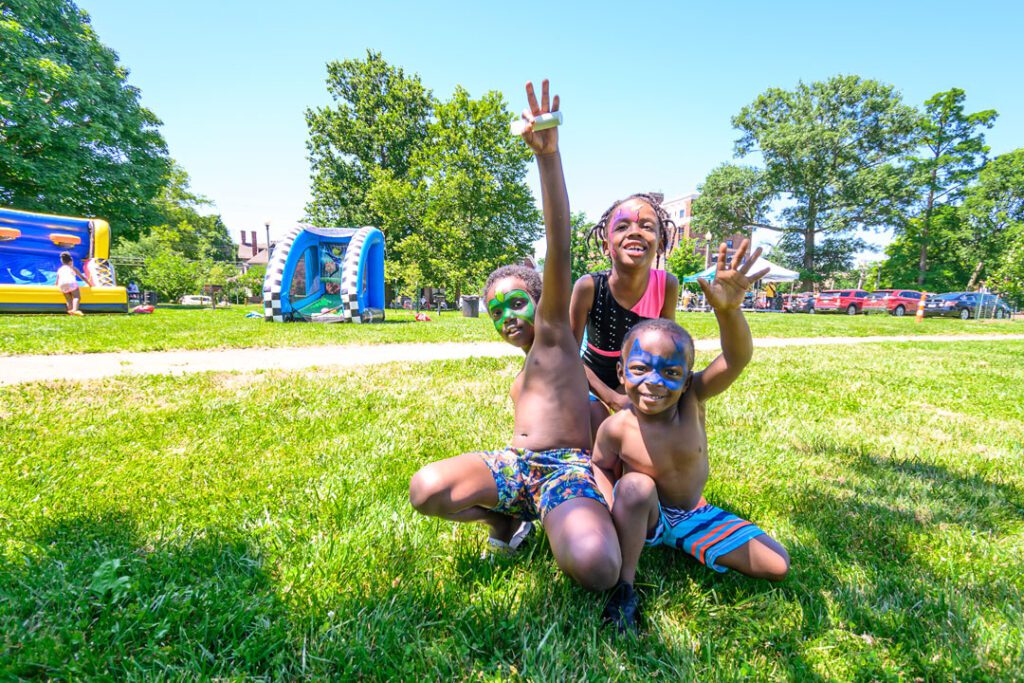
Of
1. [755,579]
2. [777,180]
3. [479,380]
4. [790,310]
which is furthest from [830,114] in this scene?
[755,579]

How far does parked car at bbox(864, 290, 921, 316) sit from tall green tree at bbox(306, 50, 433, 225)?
31.7 m

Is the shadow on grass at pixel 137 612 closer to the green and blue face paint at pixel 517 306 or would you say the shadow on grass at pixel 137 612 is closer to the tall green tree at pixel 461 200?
the green and blue face paint at pixel 517 306

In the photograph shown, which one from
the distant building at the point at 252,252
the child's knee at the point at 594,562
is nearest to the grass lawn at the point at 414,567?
the child's knee at the point at 594,562

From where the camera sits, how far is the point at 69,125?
21156 millimetres

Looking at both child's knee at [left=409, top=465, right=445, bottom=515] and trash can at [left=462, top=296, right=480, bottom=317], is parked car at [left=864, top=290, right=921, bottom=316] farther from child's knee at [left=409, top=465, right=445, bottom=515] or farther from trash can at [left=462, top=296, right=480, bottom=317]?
child's knee at [left=409, top=465, right=445, bottom=515]

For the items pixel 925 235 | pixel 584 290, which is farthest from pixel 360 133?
pixel 925 235

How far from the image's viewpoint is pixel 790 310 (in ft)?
117

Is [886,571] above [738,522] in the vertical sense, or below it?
below

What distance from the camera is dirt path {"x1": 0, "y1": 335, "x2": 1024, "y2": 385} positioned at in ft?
18.3

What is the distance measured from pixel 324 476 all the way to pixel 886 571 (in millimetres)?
2915

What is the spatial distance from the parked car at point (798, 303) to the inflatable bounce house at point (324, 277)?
3170 cm

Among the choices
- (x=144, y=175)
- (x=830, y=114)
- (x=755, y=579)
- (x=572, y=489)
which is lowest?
(x=755, y=579)

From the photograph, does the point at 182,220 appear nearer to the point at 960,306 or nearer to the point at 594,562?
the point at 594,562

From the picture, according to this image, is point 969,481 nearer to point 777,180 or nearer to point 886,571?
point 886,571
